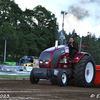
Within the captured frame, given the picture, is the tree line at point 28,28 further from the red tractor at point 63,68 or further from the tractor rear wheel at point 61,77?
the tractor rear wheel at point 61,77

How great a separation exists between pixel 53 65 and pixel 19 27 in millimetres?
49689

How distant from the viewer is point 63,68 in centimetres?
1154

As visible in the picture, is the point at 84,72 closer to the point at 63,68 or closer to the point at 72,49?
the point at 63,68

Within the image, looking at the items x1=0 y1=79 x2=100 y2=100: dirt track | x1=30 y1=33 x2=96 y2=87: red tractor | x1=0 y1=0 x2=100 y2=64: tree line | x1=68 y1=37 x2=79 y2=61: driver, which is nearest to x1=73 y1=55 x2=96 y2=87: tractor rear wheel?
x1=30 y1=33 x2=96 y2=87: red tractor

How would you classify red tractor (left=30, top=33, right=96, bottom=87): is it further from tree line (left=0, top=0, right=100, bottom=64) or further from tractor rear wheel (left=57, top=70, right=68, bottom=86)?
tree line (left=0, top=0, right=100, bottom=64)

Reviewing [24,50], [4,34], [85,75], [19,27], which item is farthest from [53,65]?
[19,27]

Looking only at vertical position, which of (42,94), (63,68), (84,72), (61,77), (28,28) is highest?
(28,28)

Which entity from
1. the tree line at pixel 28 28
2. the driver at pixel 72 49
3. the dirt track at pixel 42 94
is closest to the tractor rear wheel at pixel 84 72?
the driver at pixel 72 49

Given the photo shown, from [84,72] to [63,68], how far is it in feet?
3.11

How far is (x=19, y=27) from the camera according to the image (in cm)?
6003

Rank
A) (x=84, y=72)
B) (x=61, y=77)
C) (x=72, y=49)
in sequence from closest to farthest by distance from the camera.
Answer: (x=61, y=77)
(x=84, y=72)
(x=72, y=49)

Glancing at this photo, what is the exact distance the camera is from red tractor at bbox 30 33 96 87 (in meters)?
10.9

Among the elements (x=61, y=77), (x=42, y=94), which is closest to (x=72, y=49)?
(x=61, y=77)

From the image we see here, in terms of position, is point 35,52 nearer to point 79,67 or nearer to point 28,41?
point 28,41
